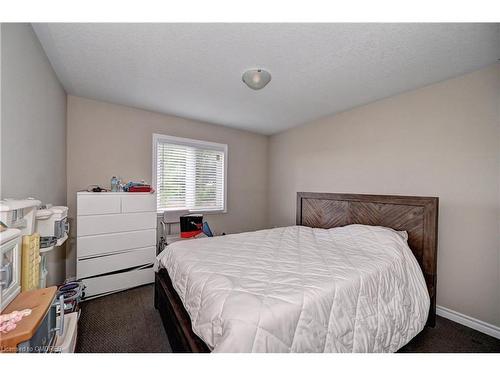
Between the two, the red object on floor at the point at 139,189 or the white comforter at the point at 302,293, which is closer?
the white comforter at the point at 302,293

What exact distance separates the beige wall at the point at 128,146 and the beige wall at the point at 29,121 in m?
0.38

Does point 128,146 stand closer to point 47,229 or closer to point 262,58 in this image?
point 47,229

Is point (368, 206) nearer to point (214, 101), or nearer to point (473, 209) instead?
point (473, 209)

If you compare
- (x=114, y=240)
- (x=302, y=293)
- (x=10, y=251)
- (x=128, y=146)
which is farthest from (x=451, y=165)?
(x=128, y=146)

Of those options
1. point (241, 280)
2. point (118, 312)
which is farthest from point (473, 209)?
point (118, 312)

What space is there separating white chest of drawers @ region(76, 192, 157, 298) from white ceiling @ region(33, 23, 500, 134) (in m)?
1.30

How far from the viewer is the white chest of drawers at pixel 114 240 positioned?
2270mm

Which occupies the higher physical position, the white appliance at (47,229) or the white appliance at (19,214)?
the white appliance at (19,214)

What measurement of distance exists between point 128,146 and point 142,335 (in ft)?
7.54

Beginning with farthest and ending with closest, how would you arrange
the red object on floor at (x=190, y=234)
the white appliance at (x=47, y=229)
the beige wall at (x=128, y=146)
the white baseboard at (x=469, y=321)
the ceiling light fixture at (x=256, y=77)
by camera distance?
the red object on floor at (x=190, y=234) → the beige wall at (x=128, y=146) → the ceiling light fixture at (x=256, y=77) → the white baseboard at (x=469, y=321) → the white appliance at (x=47, y=229)

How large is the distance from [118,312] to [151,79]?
2.37 m

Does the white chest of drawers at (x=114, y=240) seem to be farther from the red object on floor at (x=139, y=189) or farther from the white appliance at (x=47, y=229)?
the white appliance at (x=47, y=229)

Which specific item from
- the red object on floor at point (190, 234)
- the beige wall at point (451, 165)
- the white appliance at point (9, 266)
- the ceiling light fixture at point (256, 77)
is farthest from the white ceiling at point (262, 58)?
the red object on floor at point (190, 234)

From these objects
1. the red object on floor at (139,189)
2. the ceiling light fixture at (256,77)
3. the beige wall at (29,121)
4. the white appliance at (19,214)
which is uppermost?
the ceiling light fixture at (256,77)
